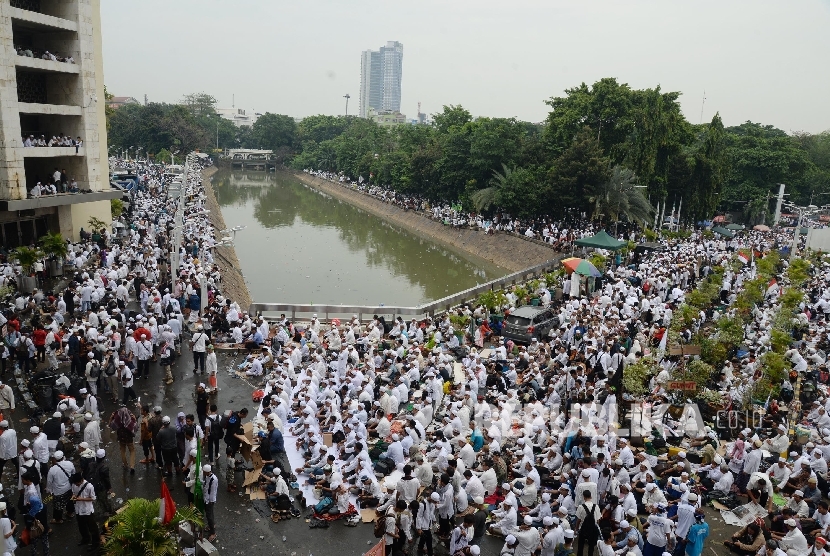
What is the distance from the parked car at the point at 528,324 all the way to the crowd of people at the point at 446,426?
0.30 metres

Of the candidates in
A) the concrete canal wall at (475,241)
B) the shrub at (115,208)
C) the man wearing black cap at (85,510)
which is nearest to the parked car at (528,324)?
the man wearing black cap at (85,510)

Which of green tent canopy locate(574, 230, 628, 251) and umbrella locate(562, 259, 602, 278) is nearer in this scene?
umbrella locate(562, 259, 602, 278)

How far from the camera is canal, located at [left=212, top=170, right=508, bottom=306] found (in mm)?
29422

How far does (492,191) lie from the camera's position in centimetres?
3856

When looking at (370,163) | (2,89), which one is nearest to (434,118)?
(370,163)

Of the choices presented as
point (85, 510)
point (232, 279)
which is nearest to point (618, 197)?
point (232, 279)

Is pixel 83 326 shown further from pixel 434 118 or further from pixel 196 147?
pixel 196 147

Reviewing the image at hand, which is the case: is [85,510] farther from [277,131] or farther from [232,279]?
[277,131]

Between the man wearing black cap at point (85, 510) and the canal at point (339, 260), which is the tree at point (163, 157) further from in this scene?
the man wearing black cap at point (85, 510)

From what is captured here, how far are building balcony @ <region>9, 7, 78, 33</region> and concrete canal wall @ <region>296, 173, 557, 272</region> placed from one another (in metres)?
22.4

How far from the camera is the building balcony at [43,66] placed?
71.8 feet

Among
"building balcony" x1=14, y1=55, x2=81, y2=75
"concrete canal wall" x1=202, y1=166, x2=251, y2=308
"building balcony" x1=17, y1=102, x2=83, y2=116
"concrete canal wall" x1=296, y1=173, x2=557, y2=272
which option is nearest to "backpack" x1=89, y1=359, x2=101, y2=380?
"concrete canal wall" x1=202, y1=166, x2=251, y2=308

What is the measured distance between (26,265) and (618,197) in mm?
26243

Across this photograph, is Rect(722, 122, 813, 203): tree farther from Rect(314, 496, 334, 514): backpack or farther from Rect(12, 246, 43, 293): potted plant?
Rect(314, 496, 334, 514): backpack
